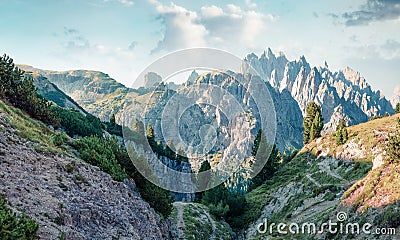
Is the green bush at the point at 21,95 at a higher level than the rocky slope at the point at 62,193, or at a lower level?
higher

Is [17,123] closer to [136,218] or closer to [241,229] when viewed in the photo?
[136,218]

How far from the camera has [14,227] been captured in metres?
13.5

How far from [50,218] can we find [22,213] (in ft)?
6.70

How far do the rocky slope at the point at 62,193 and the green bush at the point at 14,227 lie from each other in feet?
4.83

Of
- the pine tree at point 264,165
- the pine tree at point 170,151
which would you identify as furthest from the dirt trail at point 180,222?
the pine tree at point 170,151

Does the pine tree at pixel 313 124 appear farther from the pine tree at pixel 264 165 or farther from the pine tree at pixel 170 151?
the pine tree at pixel 170 151

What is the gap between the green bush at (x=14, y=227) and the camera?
12797 mm

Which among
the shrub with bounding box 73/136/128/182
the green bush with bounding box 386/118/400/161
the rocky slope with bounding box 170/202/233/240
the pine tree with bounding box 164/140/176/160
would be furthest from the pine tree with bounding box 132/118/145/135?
the green bush with bounding box 386/118/400/161

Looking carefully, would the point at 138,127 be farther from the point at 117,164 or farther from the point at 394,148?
the point at 394,148

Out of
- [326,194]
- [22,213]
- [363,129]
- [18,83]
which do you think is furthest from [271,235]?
[363,129]
